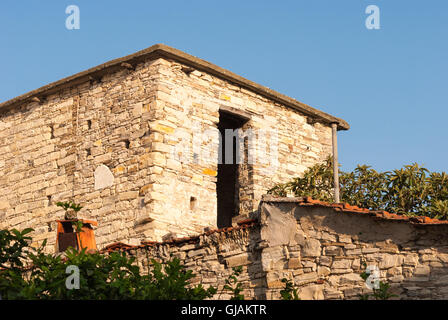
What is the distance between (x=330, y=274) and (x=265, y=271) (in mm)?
Answer: 788

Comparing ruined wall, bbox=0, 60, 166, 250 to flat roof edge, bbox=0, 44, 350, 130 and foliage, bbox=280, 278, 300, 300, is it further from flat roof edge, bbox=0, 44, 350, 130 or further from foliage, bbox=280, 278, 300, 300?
foliage, bbox=280, 278, 300, 300

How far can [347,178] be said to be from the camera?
15422 millimetres

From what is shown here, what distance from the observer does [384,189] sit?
49.1 feet

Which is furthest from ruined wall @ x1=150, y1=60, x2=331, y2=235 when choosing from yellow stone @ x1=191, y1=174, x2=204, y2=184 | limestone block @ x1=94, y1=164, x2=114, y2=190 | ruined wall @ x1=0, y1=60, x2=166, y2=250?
limestone block @ x1=94, y1=164, x2=114, y2=190

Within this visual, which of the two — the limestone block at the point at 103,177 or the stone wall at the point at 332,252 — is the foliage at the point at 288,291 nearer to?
the stone wall at the point at 332,252

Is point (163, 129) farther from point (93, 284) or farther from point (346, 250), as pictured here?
point (93, 284)

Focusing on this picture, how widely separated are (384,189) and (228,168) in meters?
3.45

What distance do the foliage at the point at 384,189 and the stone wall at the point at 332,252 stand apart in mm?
4554

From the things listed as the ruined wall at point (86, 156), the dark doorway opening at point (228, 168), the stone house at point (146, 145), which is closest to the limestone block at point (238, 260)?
the stone house at point (146, 145)

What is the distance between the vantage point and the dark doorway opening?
15.4 m

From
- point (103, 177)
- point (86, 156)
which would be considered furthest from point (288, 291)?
point (86, 156)

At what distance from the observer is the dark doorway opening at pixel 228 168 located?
50.5 ft
